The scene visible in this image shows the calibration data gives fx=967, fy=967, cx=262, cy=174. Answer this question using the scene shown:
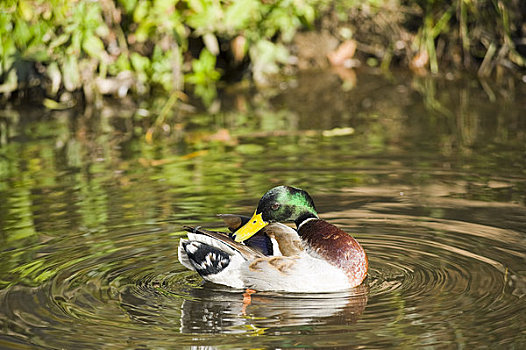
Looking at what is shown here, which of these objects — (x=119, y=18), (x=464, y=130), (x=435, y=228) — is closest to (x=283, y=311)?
(x=435, y=228)

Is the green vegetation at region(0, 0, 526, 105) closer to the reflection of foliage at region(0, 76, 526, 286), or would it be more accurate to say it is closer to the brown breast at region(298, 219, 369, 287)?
the reflection of foliage at region(0, 76, 526, 286)

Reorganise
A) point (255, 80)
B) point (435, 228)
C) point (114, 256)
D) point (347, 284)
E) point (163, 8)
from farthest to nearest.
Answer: point (255, 80) → point (163, 8) → point (435, 228) → point (114, 256) → point (347, 284)

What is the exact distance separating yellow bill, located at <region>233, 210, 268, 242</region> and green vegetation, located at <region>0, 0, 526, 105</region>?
4401 mm

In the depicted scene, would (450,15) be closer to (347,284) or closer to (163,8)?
(163,8)

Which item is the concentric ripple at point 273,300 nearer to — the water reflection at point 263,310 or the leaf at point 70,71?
the water reflection at point 263,310

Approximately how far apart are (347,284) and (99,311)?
1183 millimetres

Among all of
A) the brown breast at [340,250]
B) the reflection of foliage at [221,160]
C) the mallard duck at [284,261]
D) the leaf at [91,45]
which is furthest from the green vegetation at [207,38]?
the brown breast at [340,250]

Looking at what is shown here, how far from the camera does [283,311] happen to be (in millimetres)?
4352

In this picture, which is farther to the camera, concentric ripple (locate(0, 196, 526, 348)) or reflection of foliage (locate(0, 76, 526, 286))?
reflection of foliage (locate(0, 76, 526, 286))

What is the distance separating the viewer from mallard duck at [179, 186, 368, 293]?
4609 millimetres

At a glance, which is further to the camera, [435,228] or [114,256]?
[435,228]

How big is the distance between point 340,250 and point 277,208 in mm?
482

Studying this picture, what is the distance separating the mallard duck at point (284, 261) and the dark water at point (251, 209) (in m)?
0.08

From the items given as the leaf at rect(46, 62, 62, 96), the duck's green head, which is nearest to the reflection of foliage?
the leaf at rect(46, 62, 62, 96)
